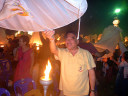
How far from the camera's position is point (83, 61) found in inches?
86.7

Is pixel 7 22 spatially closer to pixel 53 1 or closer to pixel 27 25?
pixel 27 25

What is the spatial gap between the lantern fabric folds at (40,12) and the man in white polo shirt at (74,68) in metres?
0.57

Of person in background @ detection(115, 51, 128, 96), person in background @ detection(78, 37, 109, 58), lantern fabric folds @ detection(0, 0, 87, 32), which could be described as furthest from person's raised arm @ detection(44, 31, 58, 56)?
person in background @ detection(115, 51, 128, 96)

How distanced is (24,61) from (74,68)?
1953 mm

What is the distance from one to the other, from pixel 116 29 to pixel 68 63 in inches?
96.4

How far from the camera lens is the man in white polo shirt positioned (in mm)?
2152

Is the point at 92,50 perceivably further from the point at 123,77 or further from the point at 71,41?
the point at 123,77

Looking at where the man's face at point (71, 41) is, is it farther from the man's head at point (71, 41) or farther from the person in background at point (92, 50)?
the person in background at point (92, 50)

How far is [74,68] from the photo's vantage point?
217 cm

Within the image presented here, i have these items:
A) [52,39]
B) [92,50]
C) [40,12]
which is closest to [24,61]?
[52,39]

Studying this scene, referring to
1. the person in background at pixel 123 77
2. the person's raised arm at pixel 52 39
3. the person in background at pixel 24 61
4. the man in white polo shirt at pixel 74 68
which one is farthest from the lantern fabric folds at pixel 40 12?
the person in background at pixel 123 77

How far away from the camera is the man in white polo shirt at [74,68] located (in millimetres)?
2152

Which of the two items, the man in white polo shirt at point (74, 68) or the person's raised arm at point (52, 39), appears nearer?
the person's raised arm at point (52, 39)

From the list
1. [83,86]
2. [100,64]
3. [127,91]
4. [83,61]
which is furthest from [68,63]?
[100,64]
